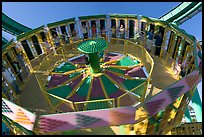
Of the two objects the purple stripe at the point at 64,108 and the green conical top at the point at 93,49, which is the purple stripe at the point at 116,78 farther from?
the purple stripe at the point at 64,108

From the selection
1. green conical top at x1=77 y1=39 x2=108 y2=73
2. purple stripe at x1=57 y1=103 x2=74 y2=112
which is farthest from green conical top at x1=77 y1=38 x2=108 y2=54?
purple stripe at x1=57 y1=103 x2=74 y2=112

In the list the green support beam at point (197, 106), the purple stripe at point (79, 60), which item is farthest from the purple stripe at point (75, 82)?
the green support beam at point (197, 106)

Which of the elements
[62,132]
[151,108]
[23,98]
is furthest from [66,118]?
[23,98]

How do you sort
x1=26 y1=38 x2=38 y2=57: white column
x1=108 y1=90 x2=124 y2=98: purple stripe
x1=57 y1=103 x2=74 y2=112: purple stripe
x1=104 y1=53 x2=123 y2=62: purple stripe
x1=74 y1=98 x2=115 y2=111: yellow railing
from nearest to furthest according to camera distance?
Answer: x1=74 y1=98 x2=115 y2=111: yellow railing, x1=57 y1=103 x2=74 y2=112: purple stripe, x1=108 y1=90 x2=124 y2=98: purple stripe, x1=104 y1=53 x2=123 y2=62: purple stripe, x1=26 y1=38 x2=38 y2=57: white column

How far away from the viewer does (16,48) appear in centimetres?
1645

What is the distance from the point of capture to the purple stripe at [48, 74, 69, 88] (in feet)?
49.3

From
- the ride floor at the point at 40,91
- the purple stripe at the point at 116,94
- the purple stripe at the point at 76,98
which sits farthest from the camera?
the ride floor at the point at 40,91

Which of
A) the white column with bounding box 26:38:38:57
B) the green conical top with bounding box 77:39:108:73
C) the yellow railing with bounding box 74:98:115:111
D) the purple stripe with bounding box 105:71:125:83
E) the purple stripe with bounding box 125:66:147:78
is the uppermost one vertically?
the green conical top with bounding box 77:39:108:73

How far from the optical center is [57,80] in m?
15.4

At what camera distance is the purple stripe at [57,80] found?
15.0m

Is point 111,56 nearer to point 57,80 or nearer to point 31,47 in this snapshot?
A: point 57,80

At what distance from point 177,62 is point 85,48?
5742mm

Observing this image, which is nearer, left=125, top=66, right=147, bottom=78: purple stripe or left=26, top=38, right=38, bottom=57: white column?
left=125, top=66, right=147, bottom=78: purple stripe

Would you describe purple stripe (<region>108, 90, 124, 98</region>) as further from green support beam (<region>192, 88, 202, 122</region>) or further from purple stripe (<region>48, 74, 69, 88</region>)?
green support beam (<region>192, 88, 202, 122</region>)
